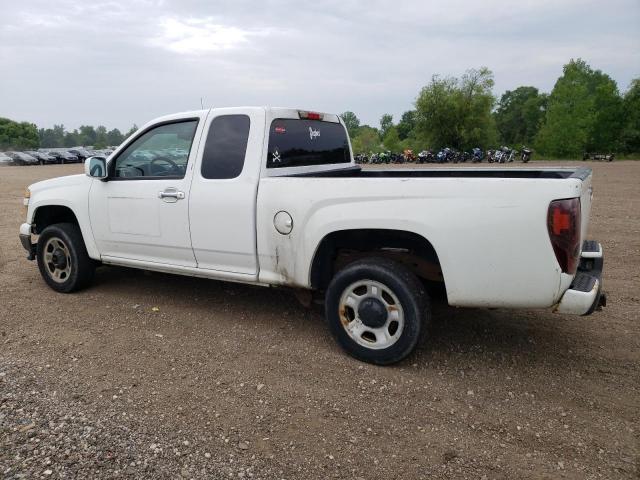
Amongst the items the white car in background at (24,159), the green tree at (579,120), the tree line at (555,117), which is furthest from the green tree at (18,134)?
the green tree at (579,120)

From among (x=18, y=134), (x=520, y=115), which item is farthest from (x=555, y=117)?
(x=18, y=134)

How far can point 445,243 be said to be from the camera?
3197 millimetres

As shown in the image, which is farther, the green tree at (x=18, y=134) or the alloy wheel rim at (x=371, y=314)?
the green tree at (x=18, y=134)

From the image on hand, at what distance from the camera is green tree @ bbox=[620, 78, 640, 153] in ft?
159

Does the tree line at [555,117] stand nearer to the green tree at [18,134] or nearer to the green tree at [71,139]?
the green tree at [18,134]

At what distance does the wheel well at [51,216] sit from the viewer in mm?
5336

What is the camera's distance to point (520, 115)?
274 feet

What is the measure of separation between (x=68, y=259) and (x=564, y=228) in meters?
4.67

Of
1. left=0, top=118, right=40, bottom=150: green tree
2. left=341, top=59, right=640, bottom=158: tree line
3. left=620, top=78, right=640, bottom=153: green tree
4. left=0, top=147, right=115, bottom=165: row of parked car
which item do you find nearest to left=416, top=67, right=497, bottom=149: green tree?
left=341, top=59, right=640, bottom=158: tree line

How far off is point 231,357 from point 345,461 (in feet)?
4.81

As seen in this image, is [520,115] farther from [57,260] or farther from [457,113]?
[57,260]

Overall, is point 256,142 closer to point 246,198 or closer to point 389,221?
point 246,198

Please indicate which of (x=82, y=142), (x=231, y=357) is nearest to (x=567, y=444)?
(x=231, y=357)

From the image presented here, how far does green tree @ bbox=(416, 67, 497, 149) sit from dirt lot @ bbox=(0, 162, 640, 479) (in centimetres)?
5169
